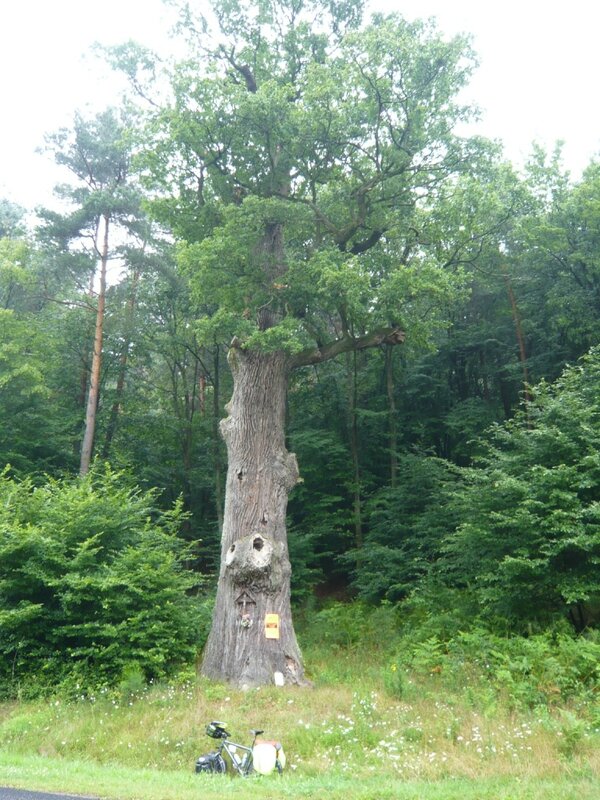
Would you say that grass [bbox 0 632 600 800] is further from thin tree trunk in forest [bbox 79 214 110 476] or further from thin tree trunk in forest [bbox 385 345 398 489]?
thin tree trunk in forest [bbox 79 214 110 476]

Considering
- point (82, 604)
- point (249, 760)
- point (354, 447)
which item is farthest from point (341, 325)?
point (249, 760)

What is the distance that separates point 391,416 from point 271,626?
10.5 m

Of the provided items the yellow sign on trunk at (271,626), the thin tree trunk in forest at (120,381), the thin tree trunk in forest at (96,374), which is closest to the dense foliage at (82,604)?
the yellow sign on trunk at (271,626)

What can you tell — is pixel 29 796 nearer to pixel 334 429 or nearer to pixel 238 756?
pixel 238 756

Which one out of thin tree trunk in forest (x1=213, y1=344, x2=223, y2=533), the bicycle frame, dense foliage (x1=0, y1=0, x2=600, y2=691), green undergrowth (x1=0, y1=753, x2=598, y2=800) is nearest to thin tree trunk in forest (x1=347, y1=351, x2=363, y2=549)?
dense foliage (x1=0, y1=0, x2=600, y2=691)

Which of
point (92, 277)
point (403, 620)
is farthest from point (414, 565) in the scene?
point (92, 277)

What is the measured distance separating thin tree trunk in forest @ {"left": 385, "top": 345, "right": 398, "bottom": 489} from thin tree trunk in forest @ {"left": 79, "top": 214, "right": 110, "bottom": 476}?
851 centimetres

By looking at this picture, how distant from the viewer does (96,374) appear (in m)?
19.4

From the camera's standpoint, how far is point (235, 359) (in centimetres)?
1232

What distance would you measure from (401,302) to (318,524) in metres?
8.59

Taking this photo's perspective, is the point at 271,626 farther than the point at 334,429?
No

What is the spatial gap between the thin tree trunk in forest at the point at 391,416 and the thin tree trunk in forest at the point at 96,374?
851cm

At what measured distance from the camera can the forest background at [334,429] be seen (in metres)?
10.5

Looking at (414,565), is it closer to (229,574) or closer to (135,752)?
(229,574)
